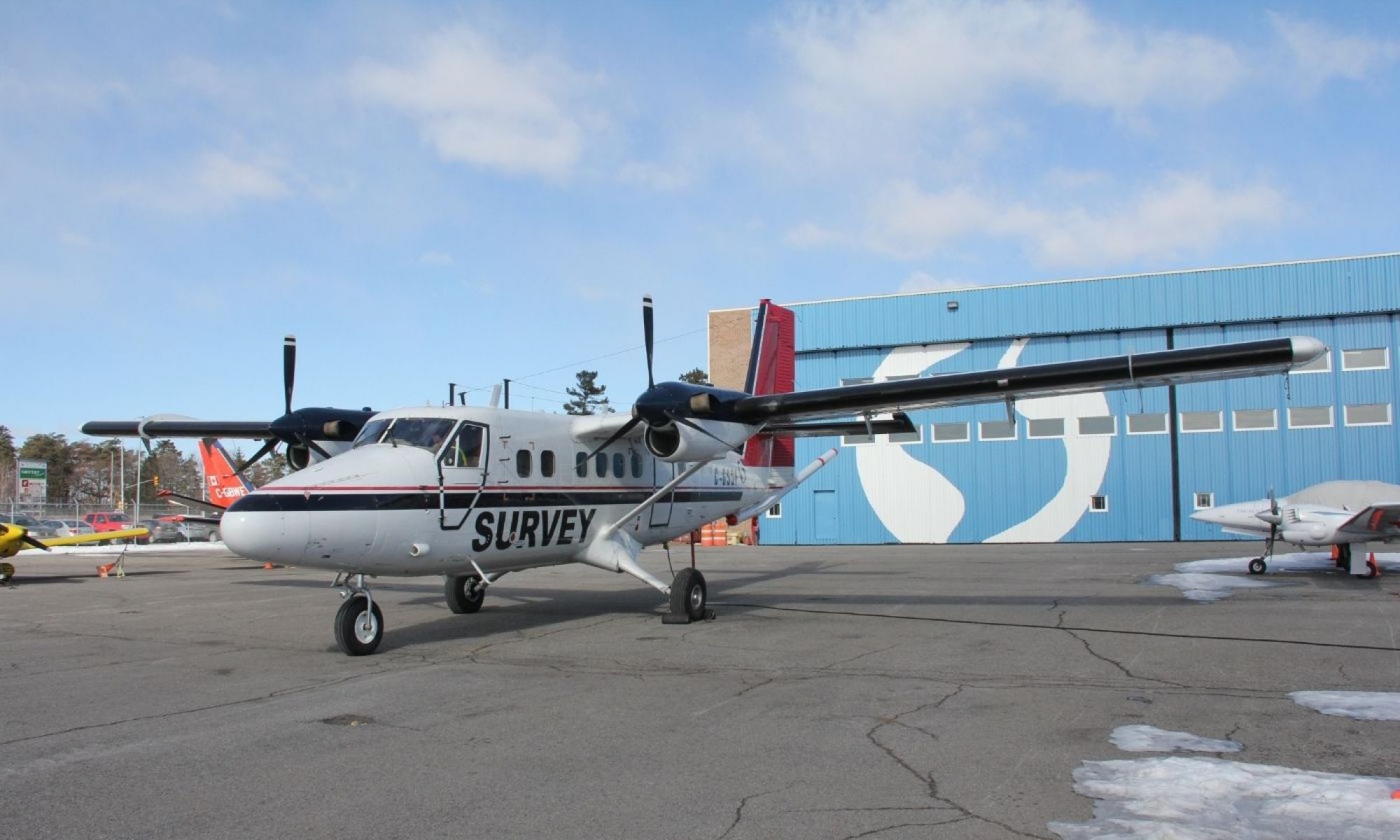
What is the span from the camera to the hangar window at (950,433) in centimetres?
3956

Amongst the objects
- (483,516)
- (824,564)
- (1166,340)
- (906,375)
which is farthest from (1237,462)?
(483,516)

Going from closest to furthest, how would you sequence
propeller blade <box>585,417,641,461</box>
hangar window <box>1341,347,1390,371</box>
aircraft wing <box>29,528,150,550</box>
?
propeller blade <box>585,417,641,461</box> < aircraft wing <box>29,528,150,550</box> < hangar window <box>1341,347,1390,371</box>

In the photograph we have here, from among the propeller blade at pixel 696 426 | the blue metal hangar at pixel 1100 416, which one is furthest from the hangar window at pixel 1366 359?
the propeller blade at pixel 696 426

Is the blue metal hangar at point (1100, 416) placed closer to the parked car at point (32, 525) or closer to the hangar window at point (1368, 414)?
the hangar window at point (1368, 414)

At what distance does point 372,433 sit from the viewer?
461 inches

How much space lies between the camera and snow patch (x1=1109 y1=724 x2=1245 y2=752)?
607cm

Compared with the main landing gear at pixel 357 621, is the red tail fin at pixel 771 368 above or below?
above

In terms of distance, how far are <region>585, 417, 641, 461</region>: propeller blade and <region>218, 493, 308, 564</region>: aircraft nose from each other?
15.9 feet

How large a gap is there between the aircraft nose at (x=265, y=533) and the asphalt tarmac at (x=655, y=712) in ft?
4.11

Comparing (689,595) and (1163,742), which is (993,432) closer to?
(689,595)

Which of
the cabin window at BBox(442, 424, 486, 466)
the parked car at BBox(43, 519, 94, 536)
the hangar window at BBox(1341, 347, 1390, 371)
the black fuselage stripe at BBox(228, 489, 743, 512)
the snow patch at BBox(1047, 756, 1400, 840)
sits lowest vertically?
the parked car at BBox(43, 519, 94, 536)

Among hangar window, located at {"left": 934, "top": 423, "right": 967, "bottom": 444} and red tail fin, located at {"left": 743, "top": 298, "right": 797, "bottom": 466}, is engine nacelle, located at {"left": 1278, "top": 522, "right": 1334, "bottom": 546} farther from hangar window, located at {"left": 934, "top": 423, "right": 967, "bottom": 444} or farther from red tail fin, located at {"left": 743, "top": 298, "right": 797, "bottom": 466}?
hangar window, located at {"left": 934, "top": 423, "right": 967, "bottom": 444}

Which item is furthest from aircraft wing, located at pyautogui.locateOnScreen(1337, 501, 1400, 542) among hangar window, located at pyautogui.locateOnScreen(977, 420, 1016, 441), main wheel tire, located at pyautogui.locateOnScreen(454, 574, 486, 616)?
hangar window, located at pyautogui.locateOnScreen(977, 420, 1016, 441)

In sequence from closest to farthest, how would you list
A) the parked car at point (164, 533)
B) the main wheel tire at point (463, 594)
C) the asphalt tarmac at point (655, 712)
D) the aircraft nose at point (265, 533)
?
the asphalt tarmac at point (655, 712) < the aircraft nose at point (265, 533) < the main wheel tire at point (463, 594) < the parked car at point (164, 533)
